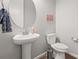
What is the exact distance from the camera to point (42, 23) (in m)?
2.58

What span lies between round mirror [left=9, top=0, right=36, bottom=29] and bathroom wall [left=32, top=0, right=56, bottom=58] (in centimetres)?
19

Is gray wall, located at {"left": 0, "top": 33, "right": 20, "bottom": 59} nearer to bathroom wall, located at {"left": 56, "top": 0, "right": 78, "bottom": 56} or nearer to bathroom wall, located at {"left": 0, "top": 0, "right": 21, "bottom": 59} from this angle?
bathroom wall, located at {"left": 0, "top": 0, "right": 21, "bottom": 59}

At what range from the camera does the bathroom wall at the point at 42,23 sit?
243cm

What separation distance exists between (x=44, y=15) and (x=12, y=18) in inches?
41.6

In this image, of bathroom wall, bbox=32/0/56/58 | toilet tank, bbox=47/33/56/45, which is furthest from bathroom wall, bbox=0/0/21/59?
toilet tank, bbox=47/33/56/45

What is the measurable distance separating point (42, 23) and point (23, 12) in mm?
702

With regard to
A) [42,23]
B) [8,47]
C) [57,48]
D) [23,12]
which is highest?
[23,12]

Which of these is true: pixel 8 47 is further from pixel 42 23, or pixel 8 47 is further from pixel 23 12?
pixel 42 23

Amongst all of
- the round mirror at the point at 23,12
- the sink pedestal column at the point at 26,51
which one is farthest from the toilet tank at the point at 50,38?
the sink pedestal column at the point at 26,51

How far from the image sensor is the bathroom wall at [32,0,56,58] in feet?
7.98

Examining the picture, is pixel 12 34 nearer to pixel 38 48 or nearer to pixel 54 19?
pixel 38 48

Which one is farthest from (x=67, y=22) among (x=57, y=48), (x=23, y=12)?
(x=23, y=12)

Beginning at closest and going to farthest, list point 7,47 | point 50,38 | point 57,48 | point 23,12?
point 7,47 → point 23,12 → point 57,48 → point 50,38

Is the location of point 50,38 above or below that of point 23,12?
below
